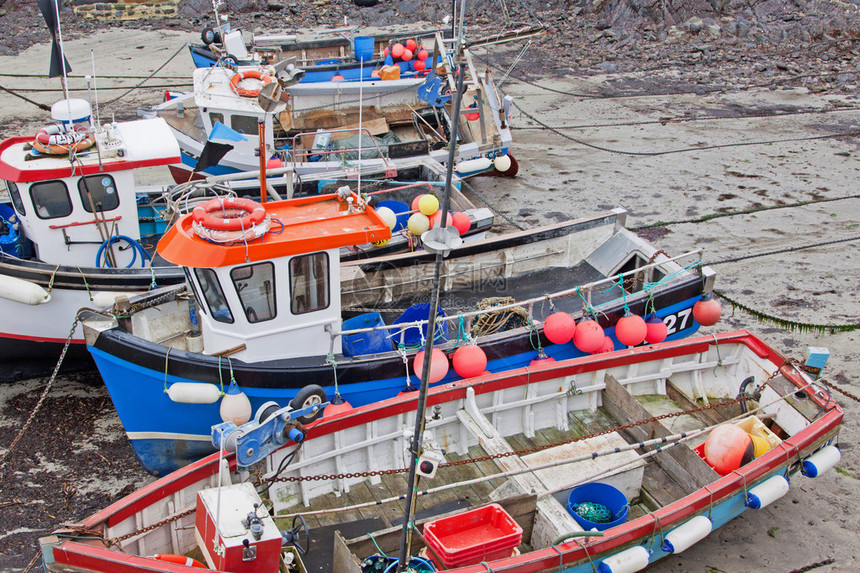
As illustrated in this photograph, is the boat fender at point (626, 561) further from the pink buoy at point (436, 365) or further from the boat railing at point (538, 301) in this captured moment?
the boat railing at point (538, 301)

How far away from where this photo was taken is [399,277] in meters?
8.58

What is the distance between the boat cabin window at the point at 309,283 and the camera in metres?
6.57

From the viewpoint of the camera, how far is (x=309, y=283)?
6.70 meters

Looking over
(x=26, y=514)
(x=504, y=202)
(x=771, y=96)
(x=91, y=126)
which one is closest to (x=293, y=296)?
(x=26, y=514)

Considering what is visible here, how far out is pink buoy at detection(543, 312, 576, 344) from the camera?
24.2 feet

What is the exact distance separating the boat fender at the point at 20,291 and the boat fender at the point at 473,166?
22.2 feet

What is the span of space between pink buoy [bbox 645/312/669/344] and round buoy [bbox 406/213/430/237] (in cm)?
271

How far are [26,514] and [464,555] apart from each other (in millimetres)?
4096

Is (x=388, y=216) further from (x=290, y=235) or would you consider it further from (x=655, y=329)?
(x=655, y=329)

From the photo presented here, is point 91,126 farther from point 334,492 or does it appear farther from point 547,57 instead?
point 547,57

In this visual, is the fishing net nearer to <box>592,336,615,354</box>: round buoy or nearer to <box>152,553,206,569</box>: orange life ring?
<box>592,336,615,354</box>: round buoy

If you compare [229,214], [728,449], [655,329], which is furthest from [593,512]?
[229,214]

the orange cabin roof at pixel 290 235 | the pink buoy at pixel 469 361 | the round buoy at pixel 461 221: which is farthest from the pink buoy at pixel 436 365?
the round buoy at pixel 461 221

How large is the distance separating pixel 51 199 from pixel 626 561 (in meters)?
6.59
